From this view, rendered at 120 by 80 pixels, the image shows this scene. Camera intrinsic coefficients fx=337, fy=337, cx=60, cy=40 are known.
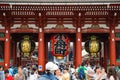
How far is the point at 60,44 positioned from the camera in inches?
923

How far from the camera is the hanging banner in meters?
23.3

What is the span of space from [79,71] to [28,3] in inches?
254

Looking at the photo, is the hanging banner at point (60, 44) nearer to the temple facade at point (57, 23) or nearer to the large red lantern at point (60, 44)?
the large red lantern at point (60, 44)

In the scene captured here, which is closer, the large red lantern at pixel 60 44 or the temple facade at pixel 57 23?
the temple facade at pixel 57 23

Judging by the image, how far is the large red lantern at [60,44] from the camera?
23.3 meters

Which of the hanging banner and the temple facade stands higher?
the temple facade

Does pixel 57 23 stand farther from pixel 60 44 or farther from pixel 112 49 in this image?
pixel 112 49

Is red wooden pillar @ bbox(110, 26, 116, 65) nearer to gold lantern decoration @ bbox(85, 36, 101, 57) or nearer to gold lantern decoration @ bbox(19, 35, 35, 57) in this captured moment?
gold lantern decoration @ bbox(85, 36, 101, 57)

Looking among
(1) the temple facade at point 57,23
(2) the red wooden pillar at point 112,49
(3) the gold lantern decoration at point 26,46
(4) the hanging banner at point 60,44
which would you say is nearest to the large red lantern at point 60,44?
(4) the hanging banner at point 60,44

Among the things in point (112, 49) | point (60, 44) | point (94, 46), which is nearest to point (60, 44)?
point (60, 44)

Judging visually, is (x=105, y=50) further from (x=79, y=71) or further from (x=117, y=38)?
(x=79, y=71)

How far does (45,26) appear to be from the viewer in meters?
21.9

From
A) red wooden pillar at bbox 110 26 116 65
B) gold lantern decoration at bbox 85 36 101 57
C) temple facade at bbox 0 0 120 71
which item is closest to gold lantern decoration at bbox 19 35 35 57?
temple facade at bbox 0 0 120 71

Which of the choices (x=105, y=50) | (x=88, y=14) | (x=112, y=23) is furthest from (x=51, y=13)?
(x=105, y=50)
